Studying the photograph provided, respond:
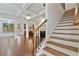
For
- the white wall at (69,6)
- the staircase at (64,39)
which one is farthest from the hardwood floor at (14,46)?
the white wall at (69,6)

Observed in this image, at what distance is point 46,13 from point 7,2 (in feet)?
2.40

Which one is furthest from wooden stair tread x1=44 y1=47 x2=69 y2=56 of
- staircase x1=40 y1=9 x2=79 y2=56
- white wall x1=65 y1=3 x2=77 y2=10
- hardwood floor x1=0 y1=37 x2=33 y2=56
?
white wall x1=65 y1=3 x2=77 y2=10

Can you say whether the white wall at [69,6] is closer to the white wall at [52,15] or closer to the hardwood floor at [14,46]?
the white wall at [52,15]

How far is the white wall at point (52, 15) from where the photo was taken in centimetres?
170

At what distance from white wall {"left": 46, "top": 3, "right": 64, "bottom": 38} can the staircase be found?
79mm

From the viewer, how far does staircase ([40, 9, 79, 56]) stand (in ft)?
5.50

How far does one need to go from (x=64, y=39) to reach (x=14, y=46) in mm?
924

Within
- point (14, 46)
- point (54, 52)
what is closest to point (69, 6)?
point (54, 52)

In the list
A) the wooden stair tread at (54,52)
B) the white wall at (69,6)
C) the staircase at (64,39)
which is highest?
the white wall at (69,6)

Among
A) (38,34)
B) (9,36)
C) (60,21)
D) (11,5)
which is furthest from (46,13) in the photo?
(9,36)

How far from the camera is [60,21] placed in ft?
5.77

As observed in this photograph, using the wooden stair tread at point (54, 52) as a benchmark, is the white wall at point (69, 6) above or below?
above

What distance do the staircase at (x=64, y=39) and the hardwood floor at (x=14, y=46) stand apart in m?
0.34

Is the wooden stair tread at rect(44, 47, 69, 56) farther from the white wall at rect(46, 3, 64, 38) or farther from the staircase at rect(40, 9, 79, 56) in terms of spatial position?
the white wall at rect(46, 3, 64, 38)
